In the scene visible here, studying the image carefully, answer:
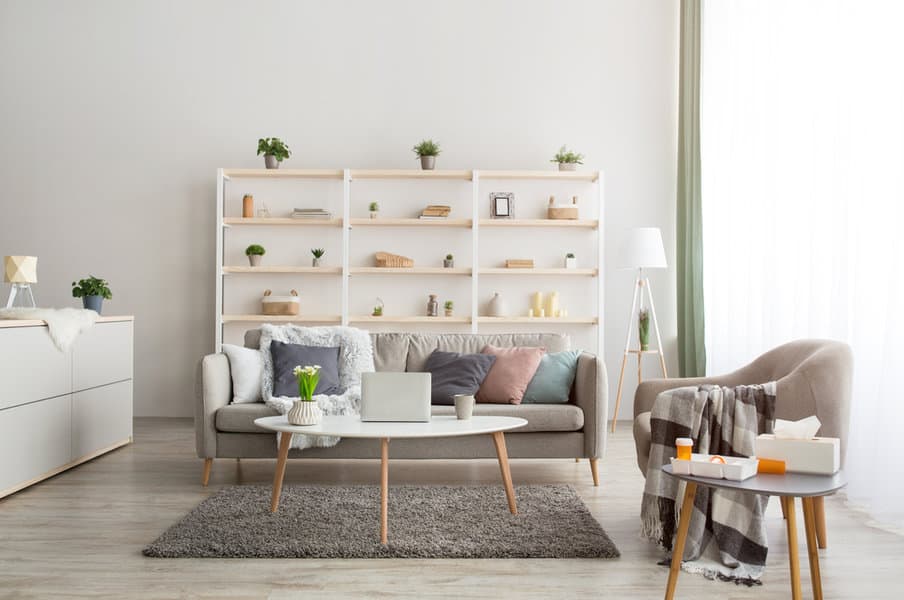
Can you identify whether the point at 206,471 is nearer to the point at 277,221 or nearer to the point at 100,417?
the point at 100,417

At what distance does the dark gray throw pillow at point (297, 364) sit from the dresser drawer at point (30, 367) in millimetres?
1125

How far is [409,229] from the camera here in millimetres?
6426

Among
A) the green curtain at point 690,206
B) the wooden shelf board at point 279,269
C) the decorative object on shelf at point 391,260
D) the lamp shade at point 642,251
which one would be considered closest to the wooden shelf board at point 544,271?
the lamp shade at point 642,251

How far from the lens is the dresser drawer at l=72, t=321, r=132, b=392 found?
457cm

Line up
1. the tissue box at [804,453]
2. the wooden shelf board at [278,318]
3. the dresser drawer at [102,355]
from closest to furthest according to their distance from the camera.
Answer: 1. the tissue box at [804,453]
2. the dresser drawer at [102,355]
3. the wooden shelf board at [278,318]

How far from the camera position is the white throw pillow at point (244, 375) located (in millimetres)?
4254

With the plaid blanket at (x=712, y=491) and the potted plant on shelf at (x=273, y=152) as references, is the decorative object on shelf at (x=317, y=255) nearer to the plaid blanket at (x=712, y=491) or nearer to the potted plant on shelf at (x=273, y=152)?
the potted plant on shelf at (x=273, y=152)

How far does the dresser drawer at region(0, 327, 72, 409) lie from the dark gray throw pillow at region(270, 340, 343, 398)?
1.13 metres

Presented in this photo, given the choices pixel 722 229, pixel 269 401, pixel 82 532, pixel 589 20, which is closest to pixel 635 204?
pixel 722 229

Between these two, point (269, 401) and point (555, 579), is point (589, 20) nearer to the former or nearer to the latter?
point (269, 401)

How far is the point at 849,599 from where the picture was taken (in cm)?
255

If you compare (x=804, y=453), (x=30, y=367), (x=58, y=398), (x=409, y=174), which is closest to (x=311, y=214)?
(x=409, y=174)

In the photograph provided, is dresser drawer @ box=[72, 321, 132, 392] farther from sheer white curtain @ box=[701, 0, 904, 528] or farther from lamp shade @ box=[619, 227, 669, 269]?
sheer white curtain @ box=[701, 0, 904, 528]

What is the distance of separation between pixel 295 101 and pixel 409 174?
1.22 meters
